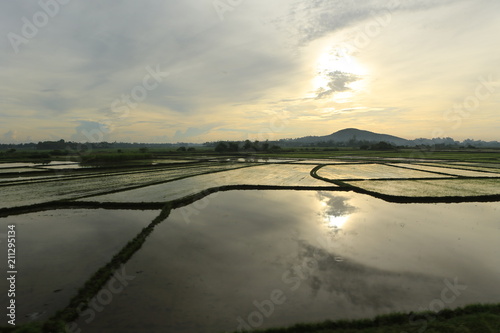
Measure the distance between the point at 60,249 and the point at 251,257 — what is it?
8.23m

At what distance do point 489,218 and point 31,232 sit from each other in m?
25.8

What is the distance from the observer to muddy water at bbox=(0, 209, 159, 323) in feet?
24.2

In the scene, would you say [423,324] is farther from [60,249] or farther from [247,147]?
[247,147]

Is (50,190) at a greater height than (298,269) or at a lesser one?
greater

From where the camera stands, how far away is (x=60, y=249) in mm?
10570

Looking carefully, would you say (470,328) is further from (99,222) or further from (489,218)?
(99,222)

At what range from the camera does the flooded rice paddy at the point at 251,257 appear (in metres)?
7.00

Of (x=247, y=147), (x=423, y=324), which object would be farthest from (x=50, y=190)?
(x=247, y=147)

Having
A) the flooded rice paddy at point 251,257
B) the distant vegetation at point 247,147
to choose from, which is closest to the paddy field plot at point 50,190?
the flooded rice paddy at point 251,257

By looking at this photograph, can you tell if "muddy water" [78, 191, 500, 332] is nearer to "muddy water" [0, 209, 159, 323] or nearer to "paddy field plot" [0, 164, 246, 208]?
"muddy water" [0, 209, 159, 323]

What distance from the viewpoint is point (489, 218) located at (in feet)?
48.8

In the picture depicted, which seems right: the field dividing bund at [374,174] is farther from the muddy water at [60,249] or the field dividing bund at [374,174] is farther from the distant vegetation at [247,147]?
the distant vegetation at [247,147]

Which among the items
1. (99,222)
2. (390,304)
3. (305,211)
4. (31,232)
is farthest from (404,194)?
(31,232)

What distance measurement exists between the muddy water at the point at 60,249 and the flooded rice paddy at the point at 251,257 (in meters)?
0.05
